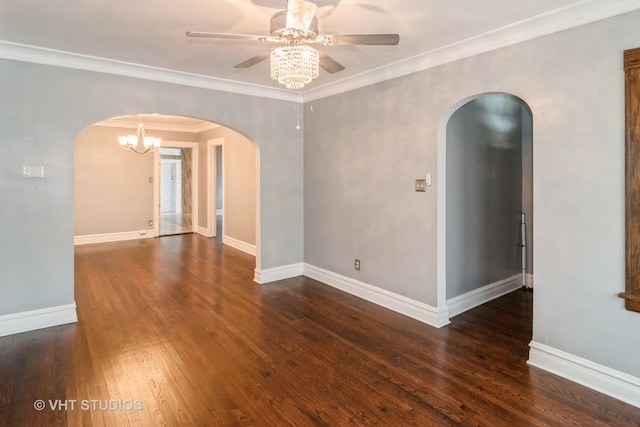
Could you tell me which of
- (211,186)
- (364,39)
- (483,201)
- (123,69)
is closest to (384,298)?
(483,201)

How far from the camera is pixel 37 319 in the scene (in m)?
3.44

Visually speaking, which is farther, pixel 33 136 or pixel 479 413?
pixel 33 136

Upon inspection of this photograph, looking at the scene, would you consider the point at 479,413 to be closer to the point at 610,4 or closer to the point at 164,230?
the point at 610,4

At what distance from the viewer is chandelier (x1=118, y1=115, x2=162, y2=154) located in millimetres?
7125

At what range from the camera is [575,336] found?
260 centimetres

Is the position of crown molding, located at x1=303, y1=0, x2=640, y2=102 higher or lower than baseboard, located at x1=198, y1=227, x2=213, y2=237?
higher

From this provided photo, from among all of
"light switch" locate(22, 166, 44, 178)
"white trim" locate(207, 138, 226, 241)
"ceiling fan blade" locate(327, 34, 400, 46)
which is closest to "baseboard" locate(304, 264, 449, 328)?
"ceiling fan blade" locate(327, 34, 400, 46)

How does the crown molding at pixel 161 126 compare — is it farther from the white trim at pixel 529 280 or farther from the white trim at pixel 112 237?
the white trim at pixel 529 280

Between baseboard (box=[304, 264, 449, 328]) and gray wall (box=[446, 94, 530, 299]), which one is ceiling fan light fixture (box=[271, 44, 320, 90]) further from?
baseboard (box=[304, 264, 449, 328])

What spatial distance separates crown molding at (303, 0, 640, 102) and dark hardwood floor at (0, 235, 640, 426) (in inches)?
98.1

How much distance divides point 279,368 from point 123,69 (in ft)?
10.9

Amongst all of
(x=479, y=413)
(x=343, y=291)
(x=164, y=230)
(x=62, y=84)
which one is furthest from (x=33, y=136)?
(x=164, y=230)

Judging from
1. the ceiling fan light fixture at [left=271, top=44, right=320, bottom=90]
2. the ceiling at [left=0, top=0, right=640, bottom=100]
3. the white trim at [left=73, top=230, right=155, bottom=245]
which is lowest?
the white trim at [left=73, top=230, right=155, bottom=245]

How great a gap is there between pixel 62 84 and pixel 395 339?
3.95 m
